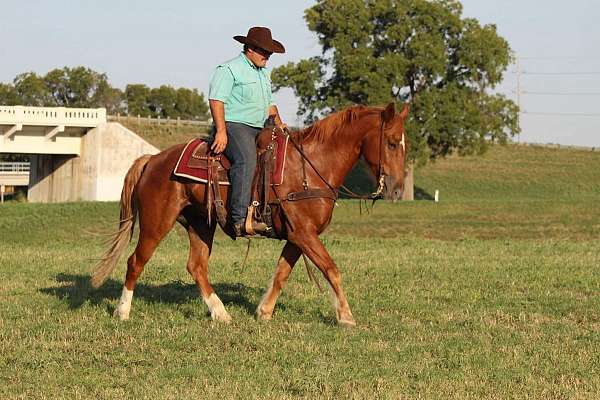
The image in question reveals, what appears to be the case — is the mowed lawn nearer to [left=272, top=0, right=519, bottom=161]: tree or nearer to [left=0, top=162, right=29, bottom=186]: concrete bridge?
[left=272, top=0, right=519, bottom=161]: tree

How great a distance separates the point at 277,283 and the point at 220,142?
5.92ft

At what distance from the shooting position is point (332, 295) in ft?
33.4

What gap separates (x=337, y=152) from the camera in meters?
10.4

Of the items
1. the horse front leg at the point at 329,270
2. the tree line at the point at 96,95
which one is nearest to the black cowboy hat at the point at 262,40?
the horse front leg at the point at 329,270

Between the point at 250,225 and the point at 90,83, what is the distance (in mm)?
98583

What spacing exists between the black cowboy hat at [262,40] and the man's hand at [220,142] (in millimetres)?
1096

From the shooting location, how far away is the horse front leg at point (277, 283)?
10695 millimetres

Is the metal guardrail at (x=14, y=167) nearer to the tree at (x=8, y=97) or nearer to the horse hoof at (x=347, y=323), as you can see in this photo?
the tree at (x=8, y=97)

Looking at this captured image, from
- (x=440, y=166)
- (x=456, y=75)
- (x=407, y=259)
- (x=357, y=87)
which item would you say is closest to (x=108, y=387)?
(x=407, y=259)

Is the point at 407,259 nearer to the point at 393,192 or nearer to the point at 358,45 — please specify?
the point at 393,192

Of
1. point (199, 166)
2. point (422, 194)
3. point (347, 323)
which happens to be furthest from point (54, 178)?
point (347, 323)

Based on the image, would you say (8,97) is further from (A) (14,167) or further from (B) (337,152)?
(B) (337,152)

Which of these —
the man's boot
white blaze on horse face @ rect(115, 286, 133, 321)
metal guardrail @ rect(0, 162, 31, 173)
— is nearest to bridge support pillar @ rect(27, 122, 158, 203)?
metal guardrail @ rect(0, 162, 31, 173)

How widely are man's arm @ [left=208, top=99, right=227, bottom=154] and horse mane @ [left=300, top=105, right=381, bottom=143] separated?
0.94 metres
